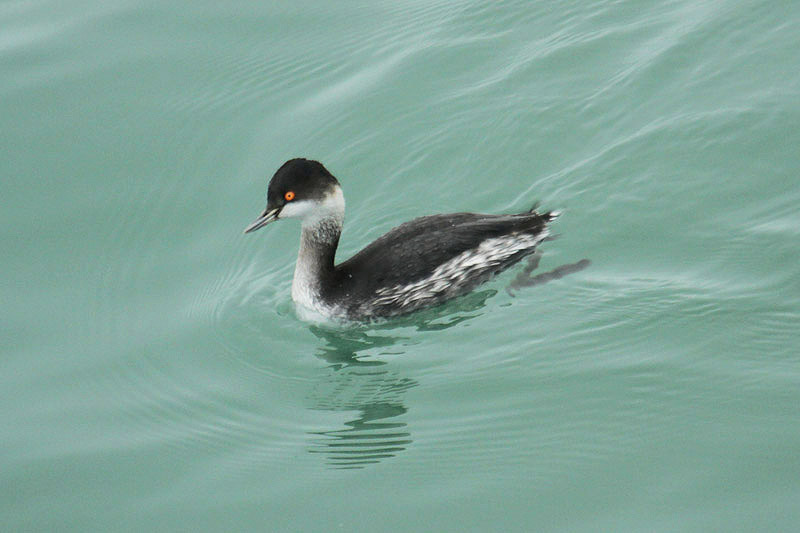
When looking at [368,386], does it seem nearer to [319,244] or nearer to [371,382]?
[371,382]

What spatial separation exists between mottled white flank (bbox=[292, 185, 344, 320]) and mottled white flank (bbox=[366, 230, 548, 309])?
A: 50 centimetres

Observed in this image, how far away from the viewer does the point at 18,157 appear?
→ 36.1ft

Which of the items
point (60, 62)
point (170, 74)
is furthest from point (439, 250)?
point (60, 62)

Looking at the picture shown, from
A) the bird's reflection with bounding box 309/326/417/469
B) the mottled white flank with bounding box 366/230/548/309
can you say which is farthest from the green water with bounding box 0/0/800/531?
the mottled white flank with bounding box 366/230/548/309

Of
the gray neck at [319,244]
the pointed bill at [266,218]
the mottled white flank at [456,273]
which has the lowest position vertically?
the mottled white flank at [456,273]

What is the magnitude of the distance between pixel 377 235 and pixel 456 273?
1263 mm

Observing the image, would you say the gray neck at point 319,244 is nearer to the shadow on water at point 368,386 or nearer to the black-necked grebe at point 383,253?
the black-necked grebe at point 383,253

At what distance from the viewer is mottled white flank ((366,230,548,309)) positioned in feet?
29.9

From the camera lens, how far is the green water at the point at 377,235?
22.8ft

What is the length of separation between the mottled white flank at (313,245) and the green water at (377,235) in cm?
22

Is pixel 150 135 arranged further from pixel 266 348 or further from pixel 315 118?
pixel 266 348

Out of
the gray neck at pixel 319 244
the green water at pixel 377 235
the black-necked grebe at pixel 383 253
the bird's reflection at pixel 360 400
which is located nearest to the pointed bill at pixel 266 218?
the black-necked grebe at pixel 383 253

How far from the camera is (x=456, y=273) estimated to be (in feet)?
30.5

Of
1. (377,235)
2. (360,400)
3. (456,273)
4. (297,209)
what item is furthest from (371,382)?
(377,235)
